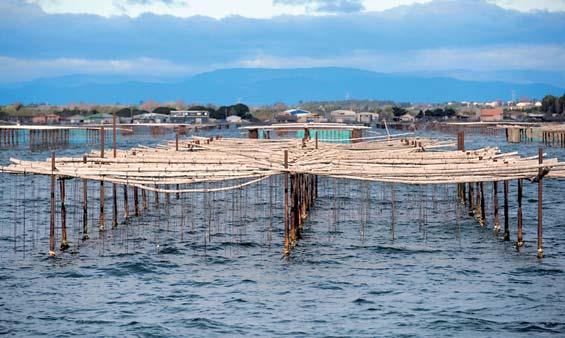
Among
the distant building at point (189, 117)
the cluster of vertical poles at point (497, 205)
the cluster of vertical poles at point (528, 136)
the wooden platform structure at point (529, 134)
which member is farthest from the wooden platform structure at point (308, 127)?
the distant building at point (189, 117)

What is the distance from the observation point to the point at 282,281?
28672 mm

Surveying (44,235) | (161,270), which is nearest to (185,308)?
(161,270)

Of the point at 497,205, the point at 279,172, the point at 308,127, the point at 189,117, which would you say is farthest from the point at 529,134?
the point at 279,172

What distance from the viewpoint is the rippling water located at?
24.7 m

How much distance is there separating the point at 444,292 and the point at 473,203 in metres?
16.3

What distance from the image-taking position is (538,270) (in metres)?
30.2

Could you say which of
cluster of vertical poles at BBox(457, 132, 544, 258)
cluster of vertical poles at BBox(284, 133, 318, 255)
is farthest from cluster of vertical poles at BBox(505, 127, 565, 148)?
cluster of vertical poles at BBox(284, 133, 318, 255)

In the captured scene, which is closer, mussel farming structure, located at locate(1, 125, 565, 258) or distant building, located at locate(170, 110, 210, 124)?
mussel farming structure, located at locate(1, 125, 565, 258)

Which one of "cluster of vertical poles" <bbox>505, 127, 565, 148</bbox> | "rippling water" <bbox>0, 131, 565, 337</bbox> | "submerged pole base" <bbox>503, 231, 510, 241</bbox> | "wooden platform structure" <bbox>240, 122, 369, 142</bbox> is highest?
"wooden platform structure" <bbox>240, 122, 369, 142</bbox>

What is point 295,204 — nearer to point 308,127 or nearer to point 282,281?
point 282,281

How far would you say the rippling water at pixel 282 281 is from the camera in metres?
24.7

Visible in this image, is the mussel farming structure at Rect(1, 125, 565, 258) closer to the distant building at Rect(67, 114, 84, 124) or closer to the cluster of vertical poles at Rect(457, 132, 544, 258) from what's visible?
the cluster of vertical poles at Rect(457, 132, 544, 258)

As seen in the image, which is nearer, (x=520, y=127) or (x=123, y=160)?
(x=123, y=160)

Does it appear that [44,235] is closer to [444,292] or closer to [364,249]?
[364,249]
